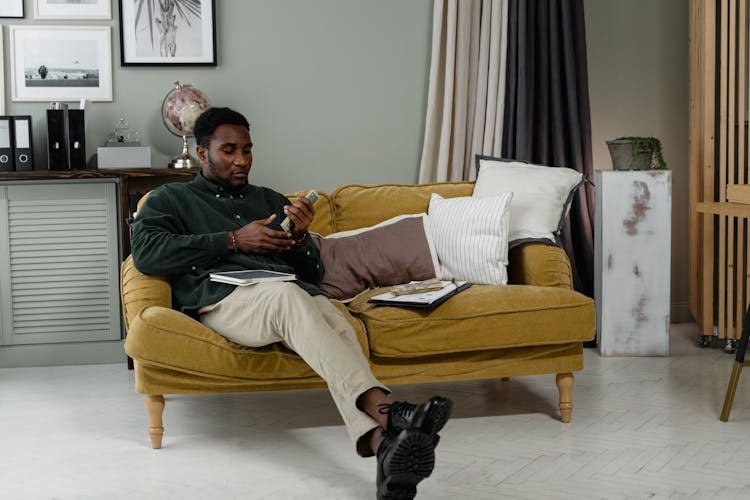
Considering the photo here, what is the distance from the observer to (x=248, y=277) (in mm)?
2898

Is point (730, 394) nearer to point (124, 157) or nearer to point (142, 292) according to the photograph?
point (142, 292)

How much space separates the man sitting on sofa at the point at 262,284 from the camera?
236 cm

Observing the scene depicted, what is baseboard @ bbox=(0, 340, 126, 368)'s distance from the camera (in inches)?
167

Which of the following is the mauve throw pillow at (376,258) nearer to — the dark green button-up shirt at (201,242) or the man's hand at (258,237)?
the dark green button-up shirt at (201,242)

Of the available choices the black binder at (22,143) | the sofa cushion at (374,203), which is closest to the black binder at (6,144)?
the black binder at (22,143)

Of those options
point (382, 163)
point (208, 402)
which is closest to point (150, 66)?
point (382, 163)

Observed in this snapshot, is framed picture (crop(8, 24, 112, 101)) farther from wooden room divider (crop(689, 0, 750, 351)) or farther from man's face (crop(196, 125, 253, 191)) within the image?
wooden room divider (crop(689, 0, 750, 351))

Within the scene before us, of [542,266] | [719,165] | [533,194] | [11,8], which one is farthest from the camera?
[719,165]

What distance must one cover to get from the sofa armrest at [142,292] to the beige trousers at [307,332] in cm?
14

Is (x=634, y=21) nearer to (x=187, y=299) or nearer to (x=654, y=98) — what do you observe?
(x=654, y=98)

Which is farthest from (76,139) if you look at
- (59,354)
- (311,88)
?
(311,88)

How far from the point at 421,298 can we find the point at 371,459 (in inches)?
22.4

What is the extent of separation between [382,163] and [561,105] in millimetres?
945

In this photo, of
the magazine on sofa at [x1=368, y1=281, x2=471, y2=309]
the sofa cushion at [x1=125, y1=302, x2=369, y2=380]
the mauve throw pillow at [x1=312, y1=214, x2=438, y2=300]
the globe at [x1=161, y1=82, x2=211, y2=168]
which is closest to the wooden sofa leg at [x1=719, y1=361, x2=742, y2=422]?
the magazine on sofa at [x1=368, y1=281, x2=471, y2=309]
